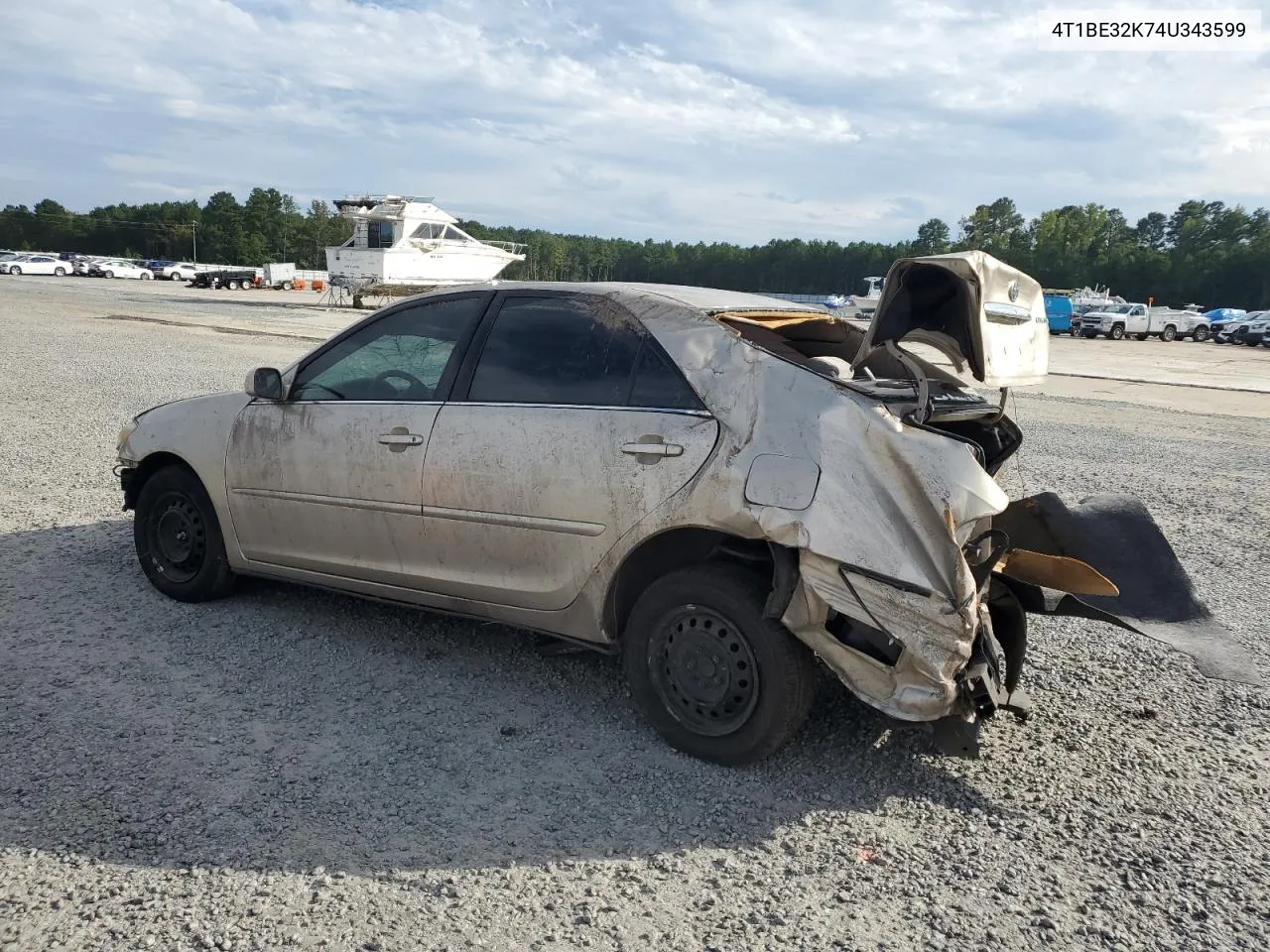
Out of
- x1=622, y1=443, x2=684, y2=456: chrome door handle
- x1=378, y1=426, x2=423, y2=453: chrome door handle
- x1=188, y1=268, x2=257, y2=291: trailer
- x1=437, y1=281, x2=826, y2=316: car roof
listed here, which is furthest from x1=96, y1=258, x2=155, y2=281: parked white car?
x1=622, y1=443, x2=684, y2=456: chrome door handle

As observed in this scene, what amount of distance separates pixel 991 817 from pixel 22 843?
10.1 feet

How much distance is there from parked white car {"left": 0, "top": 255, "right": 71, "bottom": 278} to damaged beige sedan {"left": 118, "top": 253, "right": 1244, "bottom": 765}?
77406 mm

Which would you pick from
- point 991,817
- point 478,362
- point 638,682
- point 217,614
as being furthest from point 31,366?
point 991,817

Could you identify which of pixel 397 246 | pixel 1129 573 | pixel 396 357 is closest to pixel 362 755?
pixel 396 357

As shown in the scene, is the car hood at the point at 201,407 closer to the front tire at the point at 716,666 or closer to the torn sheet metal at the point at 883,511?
the torn sheet metal at the point at 883,511

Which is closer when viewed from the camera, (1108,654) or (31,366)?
(1108,654)

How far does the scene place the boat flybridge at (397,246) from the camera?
3994 cm

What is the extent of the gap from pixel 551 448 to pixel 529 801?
1.32m

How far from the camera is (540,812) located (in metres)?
3.28

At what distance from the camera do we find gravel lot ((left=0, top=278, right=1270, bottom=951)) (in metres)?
2.74

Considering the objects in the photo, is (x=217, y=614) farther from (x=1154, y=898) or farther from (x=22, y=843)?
(x=1154, y=898)

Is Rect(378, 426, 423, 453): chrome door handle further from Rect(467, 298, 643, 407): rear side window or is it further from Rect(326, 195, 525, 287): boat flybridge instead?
Rect(326, 195, 525, 287): boat flybridge

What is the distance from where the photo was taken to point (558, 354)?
4.05 m

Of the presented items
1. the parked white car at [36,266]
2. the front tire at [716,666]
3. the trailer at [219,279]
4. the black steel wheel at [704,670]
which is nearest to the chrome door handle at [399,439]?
the front tire at [716,666]
